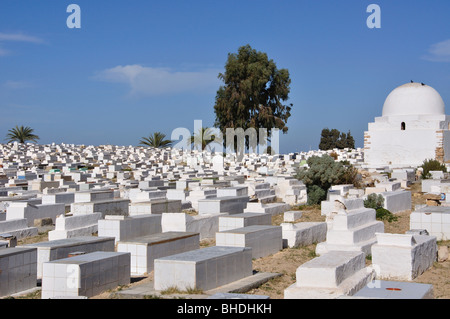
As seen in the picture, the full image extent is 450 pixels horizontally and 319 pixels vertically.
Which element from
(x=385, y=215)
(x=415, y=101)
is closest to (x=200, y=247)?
(x=385, y=215)

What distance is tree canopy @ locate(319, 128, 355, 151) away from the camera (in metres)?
60.2

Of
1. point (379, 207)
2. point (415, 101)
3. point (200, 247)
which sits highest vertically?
point (415, 101)

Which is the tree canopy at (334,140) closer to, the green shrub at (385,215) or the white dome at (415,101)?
the white dome at (415,101)

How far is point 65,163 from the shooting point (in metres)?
36.9

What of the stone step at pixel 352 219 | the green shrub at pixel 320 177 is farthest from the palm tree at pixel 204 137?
the stone step at pixel 352 219

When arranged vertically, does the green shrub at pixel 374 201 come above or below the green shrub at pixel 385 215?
above

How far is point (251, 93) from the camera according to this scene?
132 ft

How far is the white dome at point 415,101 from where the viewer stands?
3041cm

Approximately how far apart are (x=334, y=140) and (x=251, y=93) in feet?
75.7

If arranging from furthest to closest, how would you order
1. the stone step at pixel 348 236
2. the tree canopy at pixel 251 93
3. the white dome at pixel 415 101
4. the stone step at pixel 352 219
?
the tree canopy at pixel 251 93 → the white dome at pixel 415 101 → the stone step at pixel 352 219 → the stone step at pixel 348 236

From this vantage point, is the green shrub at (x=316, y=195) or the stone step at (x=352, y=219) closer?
the stone step at (x=352, y=219)

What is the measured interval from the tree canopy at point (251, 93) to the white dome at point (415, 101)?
37.2 ft

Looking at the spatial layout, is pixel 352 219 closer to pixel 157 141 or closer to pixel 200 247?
pixel 200 247
